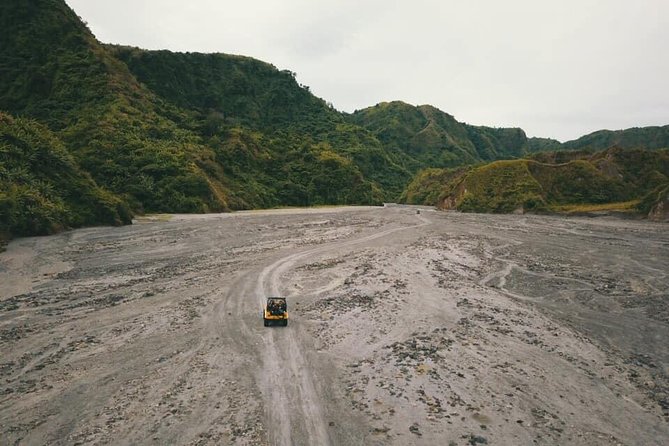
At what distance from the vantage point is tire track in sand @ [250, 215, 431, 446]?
8562 mm

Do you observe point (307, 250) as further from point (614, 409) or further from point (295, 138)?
point (295, 138)

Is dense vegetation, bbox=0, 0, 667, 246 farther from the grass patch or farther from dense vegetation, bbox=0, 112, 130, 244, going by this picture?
the grass patch

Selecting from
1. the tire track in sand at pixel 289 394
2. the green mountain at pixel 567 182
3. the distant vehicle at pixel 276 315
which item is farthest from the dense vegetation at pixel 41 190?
the green mountain at pixel 567 182

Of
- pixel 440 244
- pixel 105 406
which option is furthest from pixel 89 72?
pixel 105 406

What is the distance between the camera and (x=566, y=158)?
9962 cm

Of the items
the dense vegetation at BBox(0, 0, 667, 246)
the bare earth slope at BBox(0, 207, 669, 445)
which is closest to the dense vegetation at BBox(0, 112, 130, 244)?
the dense vegetation at BBox(0, 0, 667, 246)

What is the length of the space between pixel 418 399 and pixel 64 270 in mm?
23392

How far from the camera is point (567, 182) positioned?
84688 mm

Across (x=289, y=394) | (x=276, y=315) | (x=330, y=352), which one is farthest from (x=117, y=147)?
(x=289, y=394)

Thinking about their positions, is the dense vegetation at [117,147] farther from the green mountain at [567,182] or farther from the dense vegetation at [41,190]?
the green mountain at [567,182]

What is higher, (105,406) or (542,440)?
(105,406)

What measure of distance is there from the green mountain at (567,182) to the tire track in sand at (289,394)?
79.9 metres

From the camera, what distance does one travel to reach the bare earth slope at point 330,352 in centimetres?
900

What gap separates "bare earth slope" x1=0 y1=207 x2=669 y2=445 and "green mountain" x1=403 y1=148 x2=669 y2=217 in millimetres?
59462
